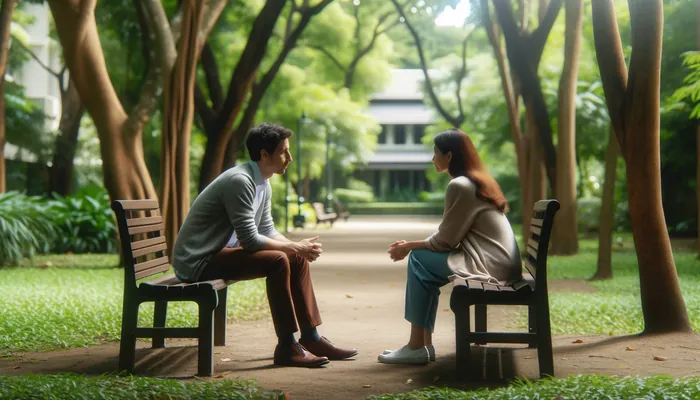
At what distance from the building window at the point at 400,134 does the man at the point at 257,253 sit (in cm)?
7317

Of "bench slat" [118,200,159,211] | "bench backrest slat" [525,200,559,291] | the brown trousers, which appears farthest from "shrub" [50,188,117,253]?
"bench backrest slat" [525,200,559,291]

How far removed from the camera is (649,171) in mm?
8336

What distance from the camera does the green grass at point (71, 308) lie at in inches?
336

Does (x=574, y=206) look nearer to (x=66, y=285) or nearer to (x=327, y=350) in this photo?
(x=66, y=285)

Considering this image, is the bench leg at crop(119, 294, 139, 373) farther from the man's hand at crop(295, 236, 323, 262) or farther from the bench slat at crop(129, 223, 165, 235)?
the man's hand at crop(295, 236, 323, 262)

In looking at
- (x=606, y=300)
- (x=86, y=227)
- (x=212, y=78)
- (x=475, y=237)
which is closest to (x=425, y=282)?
(x=475, y=237)

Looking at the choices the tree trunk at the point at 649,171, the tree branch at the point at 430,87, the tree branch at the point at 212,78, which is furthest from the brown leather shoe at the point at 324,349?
the tree branch at the point at 430,87

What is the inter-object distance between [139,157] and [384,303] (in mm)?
6033

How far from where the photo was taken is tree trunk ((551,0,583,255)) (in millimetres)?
19156

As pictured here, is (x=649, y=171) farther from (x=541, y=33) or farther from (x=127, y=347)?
(x=541, y=33)

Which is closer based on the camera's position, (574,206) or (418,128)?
(574,206)

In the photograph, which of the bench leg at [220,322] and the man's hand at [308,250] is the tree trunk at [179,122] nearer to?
the bench leg at [220,322]

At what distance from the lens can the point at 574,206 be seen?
20.5 m

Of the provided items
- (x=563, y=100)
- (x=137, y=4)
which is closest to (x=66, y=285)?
(x=137, y=4)
